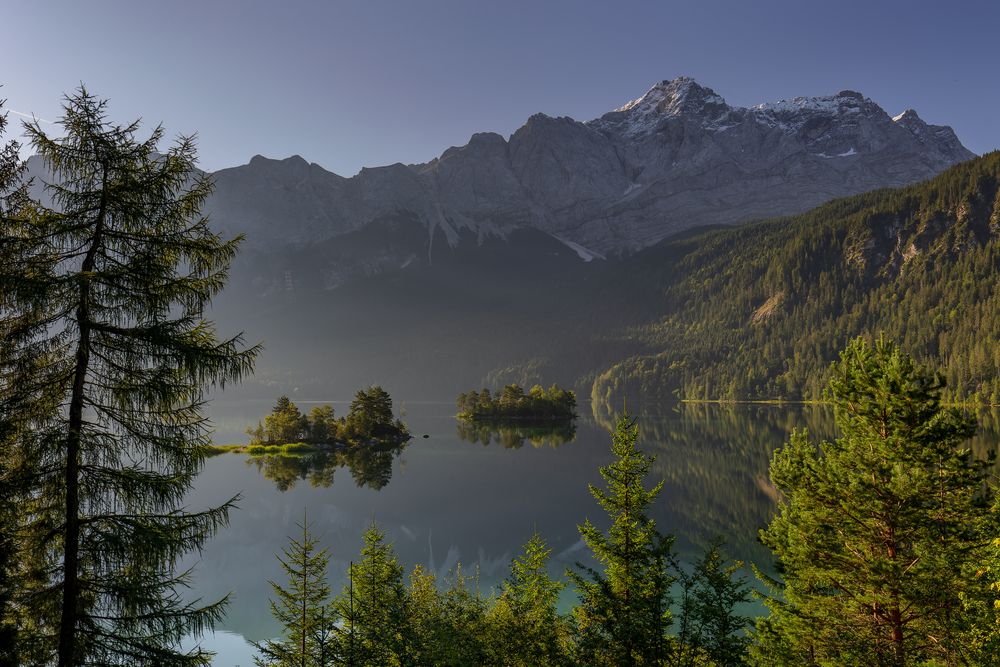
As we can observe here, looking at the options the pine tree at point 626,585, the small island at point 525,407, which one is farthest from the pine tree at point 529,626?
the small island at point 525,407

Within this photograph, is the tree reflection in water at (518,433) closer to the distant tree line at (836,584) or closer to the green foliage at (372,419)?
the green foliage at (372,419)

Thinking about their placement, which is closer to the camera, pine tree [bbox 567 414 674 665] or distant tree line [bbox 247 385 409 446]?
pine tree [bbox 567 414 674 665]

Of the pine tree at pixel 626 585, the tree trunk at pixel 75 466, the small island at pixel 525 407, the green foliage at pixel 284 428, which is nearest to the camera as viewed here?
the tree trunk at pixel 75 466

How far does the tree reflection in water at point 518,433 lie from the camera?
4620 inches

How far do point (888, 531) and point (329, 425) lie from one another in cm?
10368

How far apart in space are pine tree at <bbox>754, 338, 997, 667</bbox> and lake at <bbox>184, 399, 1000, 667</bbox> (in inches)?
203

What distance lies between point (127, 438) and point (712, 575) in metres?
14.8

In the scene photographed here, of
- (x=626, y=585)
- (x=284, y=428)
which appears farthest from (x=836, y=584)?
(x=284, y=428)

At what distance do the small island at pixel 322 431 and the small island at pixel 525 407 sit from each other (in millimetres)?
56911

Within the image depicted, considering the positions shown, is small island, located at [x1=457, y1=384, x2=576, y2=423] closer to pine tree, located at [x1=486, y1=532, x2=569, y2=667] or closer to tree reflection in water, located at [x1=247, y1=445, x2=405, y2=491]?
tree reflection in water, located at [x1=247, y1=445, x2=405, y2=491]

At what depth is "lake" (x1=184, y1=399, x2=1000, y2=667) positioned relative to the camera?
136 feet

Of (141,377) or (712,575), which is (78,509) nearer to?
(141,377)

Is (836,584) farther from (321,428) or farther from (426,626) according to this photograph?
(321,428)

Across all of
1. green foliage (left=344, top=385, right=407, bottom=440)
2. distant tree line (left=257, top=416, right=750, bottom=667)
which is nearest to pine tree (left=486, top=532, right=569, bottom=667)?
distant tree line (left=257, top=416, right=750, bottom=667)
